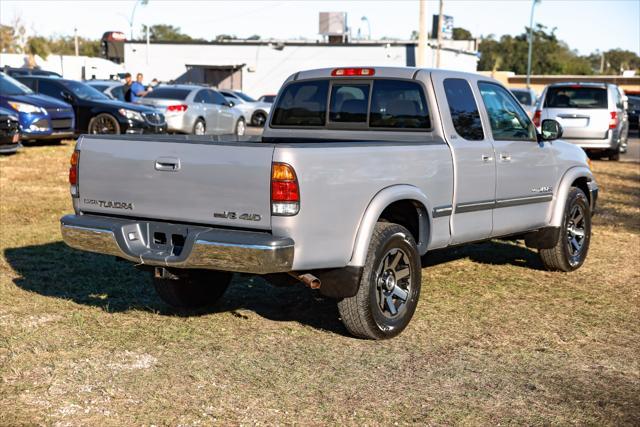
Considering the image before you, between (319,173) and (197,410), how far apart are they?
5.18ft

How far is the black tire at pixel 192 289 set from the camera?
6.68 metres

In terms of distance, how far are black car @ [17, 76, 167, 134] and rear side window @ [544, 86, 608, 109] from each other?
8801mm

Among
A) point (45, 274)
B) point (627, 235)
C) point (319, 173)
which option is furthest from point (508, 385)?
point (627, 235)

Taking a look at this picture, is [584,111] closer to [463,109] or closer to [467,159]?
[463,109]

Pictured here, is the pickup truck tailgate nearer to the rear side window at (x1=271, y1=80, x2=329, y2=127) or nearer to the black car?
the rear side window at (x1=271, y1=80, x2=329, y2=127)

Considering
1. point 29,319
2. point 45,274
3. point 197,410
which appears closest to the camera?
point 197,410

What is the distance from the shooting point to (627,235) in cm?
1088

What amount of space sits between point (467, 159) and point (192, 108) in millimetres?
16759

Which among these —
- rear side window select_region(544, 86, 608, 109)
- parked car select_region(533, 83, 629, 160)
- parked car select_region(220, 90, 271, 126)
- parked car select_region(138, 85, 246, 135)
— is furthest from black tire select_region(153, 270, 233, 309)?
parked car select_region(220, 90, 271, 126)

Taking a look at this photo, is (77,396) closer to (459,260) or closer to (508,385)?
(508,385)

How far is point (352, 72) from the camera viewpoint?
281 inches

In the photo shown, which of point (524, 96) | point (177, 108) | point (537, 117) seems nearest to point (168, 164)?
point (537, 117)

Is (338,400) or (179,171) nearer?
(338,400)

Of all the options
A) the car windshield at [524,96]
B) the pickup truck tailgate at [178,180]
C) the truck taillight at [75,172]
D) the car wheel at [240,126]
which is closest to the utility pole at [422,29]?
the car windshield at [524,96]
